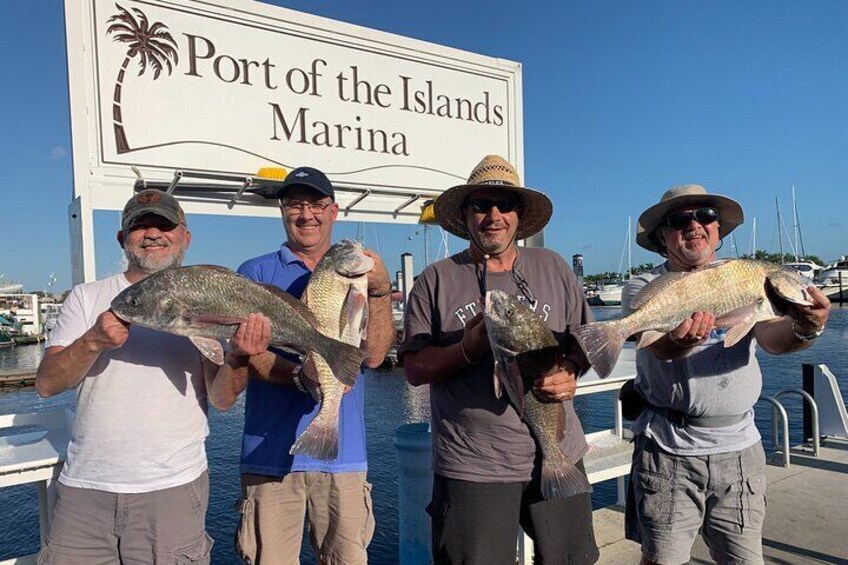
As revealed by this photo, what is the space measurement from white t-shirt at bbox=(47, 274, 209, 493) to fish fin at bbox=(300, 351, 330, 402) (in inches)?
26.4

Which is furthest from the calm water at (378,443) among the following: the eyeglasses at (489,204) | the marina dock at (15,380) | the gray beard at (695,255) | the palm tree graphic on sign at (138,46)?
the palm tree graphic on sign at (138,46)

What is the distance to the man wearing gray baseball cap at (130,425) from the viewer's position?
293cm

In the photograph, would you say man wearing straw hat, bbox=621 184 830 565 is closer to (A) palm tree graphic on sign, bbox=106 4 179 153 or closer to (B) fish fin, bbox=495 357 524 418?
(B) fish fin, bbox=495 357 524 418

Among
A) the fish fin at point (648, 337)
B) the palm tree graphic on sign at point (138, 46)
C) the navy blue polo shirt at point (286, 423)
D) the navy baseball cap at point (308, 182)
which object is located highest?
the palm tree graphic on sign at point (138, 46)

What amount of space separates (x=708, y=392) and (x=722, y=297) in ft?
2.02

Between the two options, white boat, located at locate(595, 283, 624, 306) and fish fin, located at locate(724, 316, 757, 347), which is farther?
white boat, located at locate(595, 283, 624, 306)

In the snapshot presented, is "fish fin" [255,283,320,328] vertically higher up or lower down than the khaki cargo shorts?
higher up

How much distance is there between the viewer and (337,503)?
340 cm

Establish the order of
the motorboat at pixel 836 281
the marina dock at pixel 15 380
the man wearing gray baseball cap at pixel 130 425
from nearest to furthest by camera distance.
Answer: the man wearing gray baseball cap at pixel 130 425 < the marina dock at pixel 15 380 < the motorboat at pixel 836 281

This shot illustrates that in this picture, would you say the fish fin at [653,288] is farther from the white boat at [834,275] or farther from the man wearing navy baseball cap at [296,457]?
the white boat at [834,275]

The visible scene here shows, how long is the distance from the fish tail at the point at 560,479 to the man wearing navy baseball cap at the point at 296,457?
115cm

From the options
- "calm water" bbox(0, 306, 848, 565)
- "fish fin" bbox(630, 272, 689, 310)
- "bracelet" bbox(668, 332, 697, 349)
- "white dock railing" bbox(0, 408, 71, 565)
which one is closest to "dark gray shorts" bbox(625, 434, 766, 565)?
"bracelet" bbox(668, 332, 697, 349)

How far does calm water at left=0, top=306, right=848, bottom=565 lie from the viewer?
9.09 m

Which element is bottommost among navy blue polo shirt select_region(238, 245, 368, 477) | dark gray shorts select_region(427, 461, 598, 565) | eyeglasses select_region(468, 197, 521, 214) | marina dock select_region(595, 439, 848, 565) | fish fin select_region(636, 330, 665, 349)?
marina dock select_region(595, 439, 848, 565)
